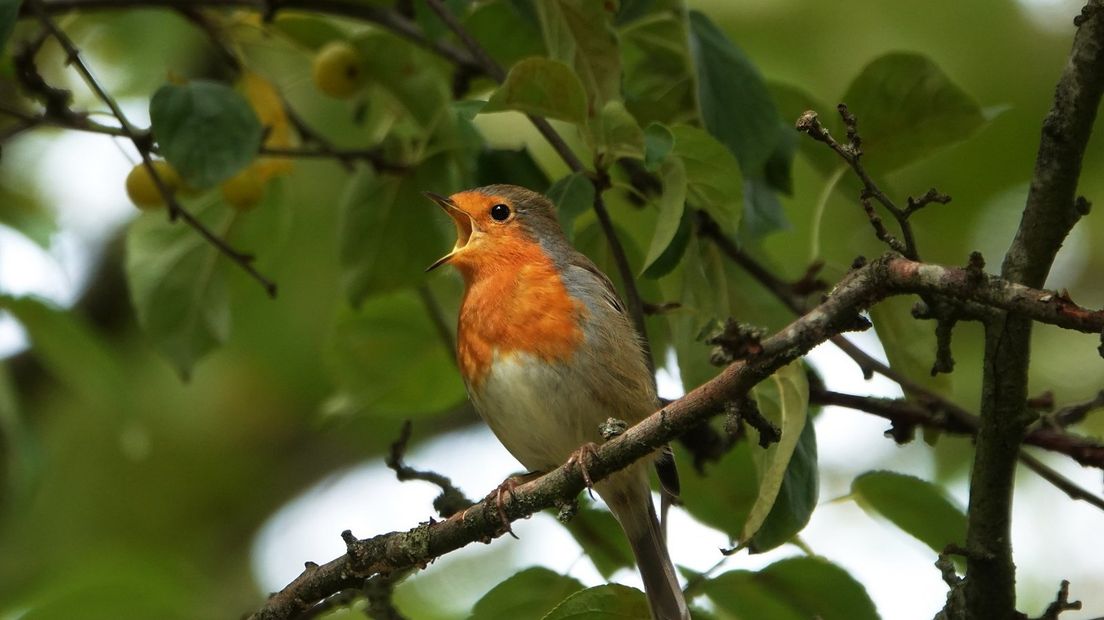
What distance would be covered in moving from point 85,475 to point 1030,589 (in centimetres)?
587

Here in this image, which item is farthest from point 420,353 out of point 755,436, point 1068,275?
point 1068,275

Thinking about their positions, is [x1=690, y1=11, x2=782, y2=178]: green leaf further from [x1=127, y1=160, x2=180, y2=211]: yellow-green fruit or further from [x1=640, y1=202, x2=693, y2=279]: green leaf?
[x1=127, y1=160, x2=180, y2=211]: yellow-green fruit

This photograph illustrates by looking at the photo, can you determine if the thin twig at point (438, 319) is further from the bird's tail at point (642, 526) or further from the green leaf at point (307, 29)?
the green leaf at point (307, 29)

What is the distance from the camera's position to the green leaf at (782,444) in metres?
3.14

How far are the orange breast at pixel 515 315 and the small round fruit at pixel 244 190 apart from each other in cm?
91

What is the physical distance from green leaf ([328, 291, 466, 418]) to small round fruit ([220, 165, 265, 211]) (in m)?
0.64

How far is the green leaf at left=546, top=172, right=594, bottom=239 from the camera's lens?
375 centimetres

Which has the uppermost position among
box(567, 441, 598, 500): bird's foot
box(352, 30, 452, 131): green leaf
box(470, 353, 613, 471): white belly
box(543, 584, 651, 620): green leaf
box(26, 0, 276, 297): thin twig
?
box(352, 30, 452, 131): green leaf

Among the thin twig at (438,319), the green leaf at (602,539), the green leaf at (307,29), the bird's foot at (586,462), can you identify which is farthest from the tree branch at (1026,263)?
the green leaf at (307,29)

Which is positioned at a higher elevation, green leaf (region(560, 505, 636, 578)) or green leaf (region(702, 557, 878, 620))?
green leaf (region(560, 505, 636, 578))

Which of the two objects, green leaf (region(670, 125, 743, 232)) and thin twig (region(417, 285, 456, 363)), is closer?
green leaf (region(670, 125, 743, 232))

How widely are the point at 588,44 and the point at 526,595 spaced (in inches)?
67.7

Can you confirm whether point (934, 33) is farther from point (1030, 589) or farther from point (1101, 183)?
point (1030, 589)

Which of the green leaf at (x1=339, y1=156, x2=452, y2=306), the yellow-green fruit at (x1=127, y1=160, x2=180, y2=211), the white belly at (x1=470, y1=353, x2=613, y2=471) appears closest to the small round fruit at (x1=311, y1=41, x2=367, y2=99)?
the green leaf at (x1=339, y1=156, x2=452, y2=306)
